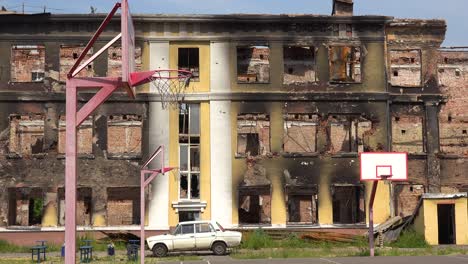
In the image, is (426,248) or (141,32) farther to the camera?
(141,32)

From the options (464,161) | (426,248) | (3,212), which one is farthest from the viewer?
(464,161)

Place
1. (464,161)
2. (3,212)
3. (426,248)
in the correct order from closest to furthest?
(426,248) → (3,212) → (464,161)

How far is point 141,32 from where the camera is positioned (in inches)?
1264

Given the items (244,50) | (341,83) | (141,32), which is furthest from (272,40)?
(141,32)

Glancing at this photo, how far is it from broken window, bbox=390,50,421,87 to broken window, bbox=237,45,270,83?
664 cm

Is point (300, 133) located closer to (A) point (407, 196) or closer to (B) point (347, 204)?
(B) point (347, 204)

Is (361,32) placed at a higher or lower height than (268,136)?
higher

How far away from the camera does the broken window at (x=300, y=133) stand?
32062mm

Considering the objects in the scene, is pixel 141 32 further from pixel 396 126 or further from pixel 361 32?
pixel 396 126

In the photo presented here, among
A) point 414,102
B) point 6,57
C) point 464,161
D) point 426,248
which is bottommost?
point 426,248

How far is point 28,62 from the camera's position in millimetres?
32344

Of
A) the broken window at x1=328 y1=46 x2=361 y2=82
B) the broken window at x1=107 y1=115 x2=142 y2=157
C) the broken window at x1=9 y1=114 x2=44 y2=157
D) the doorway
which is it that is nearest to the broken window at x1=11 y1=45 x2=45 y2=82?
the broken window at x1=9 y1=114 x2=44 y2=157

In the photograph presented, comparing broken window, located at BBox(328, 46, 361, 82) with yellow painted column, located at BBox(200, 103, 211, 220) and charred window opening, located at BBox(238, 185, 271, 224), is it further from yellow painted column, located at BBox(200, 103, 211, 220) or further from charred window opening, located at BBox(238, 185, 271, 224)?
charred window opening, located at BBox(238, 185, 271, 224)

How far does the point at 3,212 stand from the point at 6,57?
7.72 m
